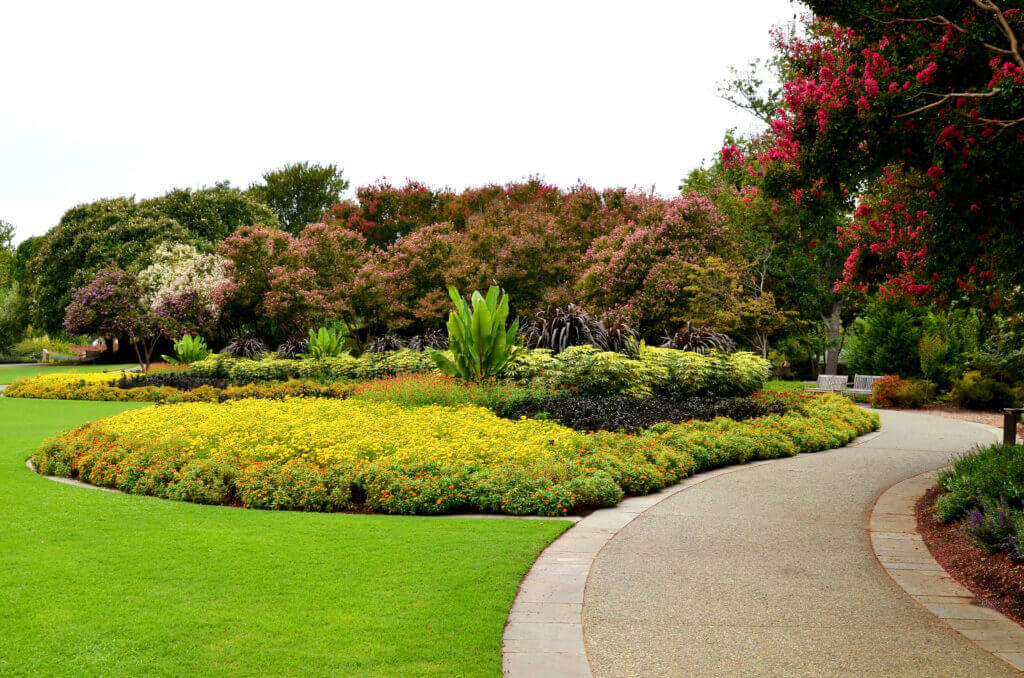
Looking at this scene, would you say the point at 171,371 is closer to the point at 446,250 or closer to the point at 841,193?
the point at 446,250

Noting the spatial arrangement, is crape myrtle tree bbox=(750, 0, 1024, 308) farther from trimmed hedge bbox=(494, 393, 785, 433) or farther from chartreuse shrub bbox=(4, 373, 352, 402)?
chartreuse shrub bbox=(4, 373, 352, 402)

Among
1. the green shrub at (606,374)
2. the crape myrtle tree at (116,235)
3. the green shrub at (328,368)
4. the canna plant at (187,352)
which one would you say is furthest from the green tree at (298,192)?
the green shrub at (606,374)

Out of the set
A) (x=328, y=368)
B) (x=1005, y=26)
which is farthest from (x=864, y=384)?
(x=1005, y=26)

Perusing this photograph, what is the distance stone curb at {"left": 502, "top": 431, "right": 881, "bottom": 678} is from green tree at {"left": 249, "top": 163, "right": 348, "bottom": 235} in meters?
46.3

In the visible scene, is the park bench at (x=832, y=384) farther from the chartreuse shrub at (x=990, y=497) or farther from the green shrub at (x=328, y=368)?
the green shrub at (x=328, y=368)

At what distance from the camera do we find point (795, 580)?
14.9 ft

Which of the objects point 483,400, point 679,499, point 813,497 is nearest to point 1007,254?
point 813,497

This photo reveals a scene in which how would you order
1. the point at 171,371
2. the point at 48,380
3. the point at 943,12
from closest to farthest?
1. the point at 943,12
2. the point at 48,380
3. the point at 171,371

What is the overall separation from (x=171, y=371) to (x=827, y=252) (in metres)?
21.7

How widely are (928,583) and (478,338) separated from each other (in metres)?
8.99

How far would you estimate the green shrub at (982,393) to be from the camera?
630 inches

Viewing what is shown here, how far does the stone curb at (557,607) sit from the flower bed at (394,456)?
623 mm

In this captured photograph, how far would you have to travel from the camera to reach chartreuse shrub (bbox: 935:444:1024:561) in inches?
189

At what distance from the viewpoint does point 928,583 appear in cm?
456
